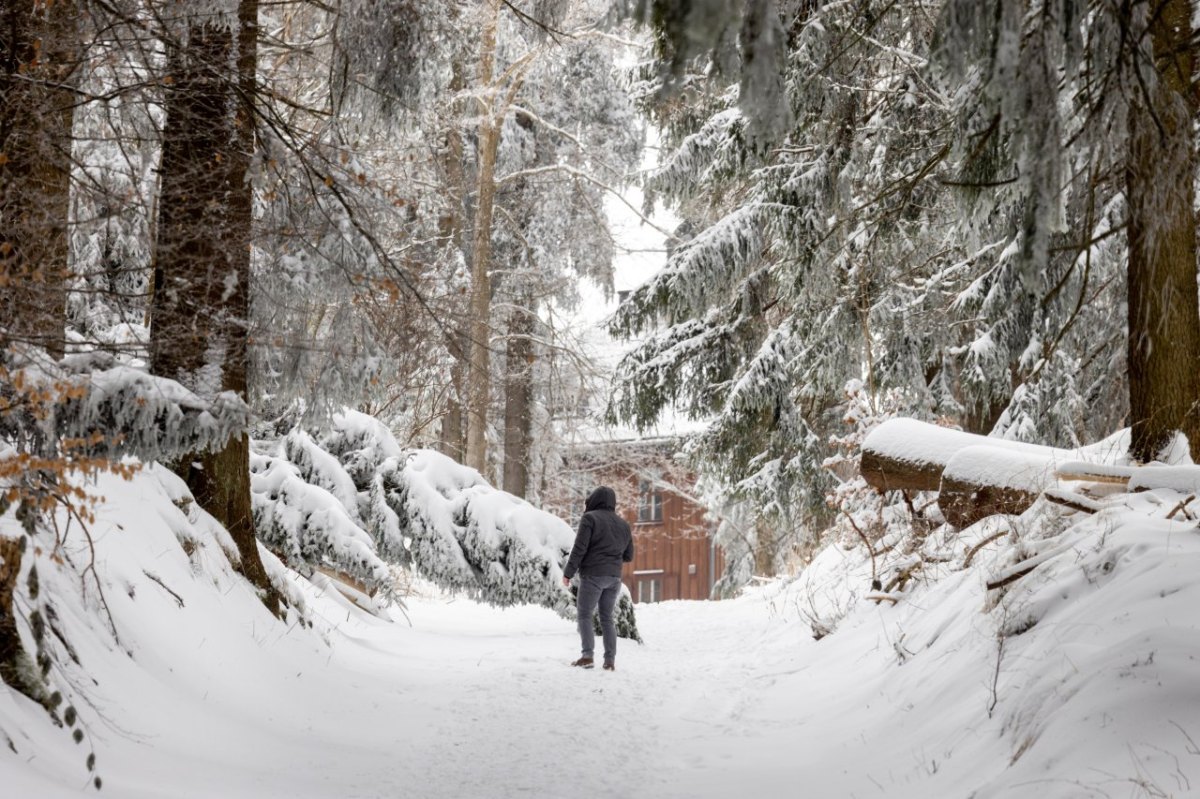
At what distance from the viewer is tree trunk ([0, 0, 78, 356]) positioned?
4.56 m

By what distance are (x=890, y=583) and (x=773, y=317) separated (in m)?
8.77

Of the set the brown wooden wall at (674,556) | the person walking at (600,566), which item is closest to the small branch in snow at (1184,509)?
the person walking at (600,566)

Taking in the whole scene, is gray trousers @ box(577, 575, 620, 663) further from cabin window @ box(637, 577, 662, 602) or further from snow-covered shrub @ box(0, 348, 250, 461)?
cabin window @ box(637, 577, 662, 602)

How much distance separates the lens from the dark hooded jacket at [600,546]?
978 centimetres

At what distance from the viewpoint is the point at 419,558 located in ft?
34.4

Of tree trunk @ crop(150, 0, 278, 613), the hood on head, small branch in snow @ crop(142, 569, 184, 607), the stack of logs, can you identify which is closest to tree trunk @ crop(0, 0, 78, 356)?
tree trunk @ crop(150, 0, 278, 613)

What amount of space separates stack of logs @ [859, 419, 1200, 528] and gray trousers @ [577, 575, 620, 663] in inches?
103

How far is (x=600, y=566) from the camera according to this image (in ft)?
32.2

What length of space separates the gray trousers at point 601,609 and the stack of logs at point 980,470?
262cm

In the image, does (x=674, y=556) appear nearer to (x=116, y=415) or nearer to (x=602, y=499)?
(x=602, y=499)

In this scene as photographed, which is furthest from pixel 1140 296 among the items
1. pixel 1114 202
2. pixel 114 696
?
pixel 114 696

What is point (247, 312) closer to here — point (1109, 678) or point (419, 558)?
point (419, 558)

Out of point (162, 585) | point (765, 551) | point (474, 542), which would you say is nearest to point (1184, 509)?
point (162, 585)

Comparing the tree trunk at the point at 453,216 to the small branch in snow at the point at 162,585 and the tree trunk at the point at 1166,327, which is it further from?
the tree trunk at the point at 1166,327
